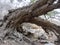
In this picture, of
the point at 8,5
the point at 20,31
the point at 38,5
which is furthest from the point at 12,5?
the point at 38,5

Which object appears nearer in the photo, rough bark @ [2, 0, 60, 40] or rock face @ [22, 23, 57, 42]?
rough bark @ [2, 0, 60, 40]

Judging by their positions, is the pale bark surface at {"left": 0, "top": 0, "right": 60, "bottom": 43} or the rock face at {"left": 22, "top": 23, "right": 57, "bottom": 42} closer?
the pale bark surface at {"left": 0, "top": 0, "right": 60, "bottom": 43}

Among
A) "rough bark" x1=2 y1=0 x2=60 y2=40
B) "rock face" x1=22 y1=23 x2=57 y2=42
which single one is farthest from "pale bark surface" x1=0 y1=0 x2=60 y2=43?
"rock face" x1=22 y1=23 x2=57 y2=42

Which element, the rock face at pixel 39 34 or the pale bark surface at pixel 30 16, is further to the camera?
the rock face at pixel 39 34

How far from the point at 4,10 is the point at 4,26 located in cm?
140

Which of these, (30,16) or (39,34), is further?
(39,34)

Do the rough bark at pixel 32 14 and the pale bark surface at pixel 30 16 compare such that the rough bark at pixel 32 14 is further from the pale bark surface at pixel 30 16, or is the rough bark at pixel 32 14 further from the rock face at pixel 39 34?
the rock face at pixel 39 34

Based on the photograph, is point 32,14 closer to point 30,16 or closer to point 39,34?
point 30,16

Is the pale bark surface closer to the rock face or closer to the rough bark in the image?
the rough bark

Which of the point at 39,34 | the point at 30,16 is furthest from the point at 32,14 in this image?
the point at 39,34

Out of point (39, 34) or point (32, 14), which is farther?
point (39, 34)

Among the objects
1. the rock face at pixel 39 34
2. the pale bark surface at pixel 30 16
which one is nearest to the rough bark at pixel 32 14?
the pale bark surface at pixel 30 16

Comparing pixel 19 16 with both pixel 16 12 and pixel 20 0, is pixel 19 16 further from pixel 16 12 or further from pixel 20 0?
pixel 20 0

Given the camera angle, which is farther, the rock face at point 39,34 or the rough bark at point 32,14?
the rock face at point 39,34
